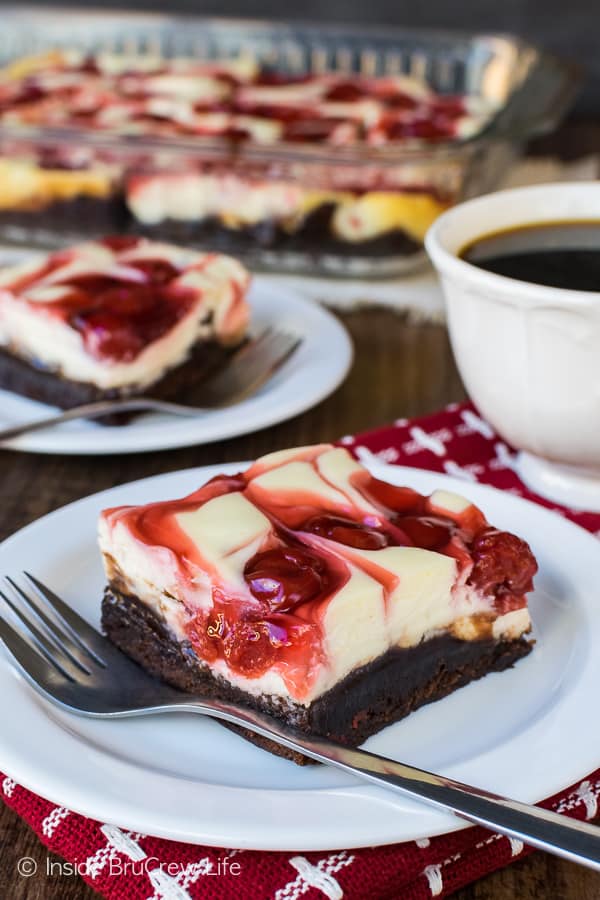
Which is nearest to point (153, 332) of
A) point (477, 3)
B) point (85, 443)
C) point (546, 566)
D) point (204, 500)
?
point (85, 443)

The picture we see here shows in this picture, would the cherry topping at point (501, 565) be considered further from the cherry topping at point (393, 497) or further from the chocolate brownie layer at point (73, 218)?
the chocolate brownie layer at point (73, 218)

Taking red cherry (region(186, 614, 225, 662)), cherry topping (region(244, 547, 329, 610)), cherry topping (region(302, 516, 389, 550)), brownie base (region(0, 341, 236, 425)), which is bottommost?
brownie base (region(0, 341, 236, 425))

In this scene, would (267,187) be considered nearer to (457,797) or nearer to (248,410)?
(248,410)

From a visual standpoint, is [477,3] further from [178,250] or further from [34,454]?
[34,454]

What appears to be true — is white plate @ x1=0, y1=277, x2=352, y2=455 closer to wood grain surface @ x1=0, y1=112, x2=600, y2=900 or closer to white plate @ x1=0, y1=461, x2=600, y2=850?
wood grain surface @ x1=0, y1=112, x2=600, y2=900

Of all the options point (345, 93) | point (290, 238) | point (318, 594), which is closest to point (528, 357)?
point (318, 594)

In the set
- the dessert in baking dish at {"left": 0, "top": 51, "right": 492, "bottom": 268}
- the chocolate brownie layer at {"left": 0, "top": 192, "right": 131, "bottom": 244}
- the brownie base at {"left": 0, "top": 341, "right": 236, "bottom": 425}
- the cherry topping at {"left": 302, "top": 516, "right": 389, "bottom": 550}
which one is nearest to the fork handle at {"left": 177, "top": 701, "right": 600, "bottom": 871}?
the cherry topping at {"left": 302, "top": 516, "right": 389, "bottom": 550}
